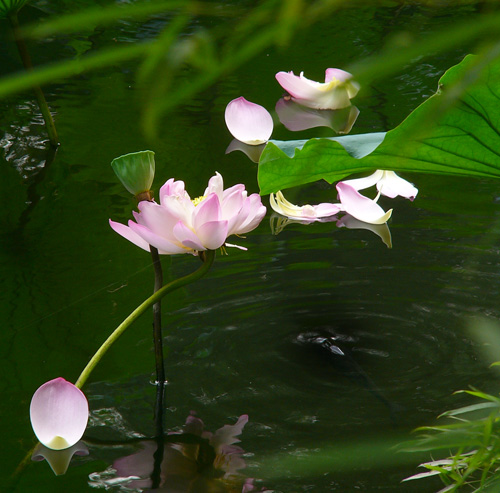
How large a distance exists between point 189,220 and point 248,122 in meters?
0.72

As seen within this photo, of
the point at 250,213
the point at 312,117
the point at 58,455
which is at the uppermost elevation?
the point at 250,213

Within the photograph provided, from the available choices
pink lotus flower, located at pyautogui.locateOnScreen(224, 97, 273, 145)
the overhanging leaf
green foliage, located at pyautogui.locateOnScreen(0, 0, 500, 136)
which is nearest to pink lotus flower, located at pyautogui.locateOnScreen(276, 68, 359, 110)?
pink lotus flower, located at pyautogui.locateOnScreen(224, 97, 273, 145)

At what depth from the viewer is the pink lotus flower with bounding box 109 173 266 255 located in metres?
0.61

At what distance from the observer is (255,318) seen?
75 cm

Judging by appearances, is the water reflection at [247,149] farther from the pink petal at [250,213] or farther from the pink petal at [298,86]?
the pink petal at [250,213]

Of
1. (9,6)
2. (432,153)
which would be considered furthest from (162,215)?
(9,6)

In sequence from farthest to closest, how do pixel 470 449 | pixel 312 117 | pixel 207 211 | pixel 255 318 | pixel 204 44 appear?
pixel 312 117 → pixel 255 318 → pixel 207 211 → pixel 470 449 → pixel 204 44

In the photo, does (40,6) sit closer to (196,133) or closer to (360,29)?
(196,133)

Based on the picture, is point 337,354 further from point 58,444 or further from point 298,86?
point 298,86

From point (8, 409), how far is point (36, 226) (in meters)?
0.46

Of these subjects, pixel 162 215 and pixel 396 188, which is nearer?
pixel 162 215

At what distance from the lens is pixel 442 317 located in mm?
735

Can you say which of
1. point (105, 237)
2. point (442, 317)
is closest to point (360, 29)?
point (105, 237)

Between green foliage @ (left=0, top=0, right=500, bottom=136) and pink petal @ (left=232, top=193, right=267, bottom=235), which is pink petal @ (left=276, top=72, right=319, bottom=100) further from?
green foliage @ (left=0, top=0, right=500, bottom=136)
